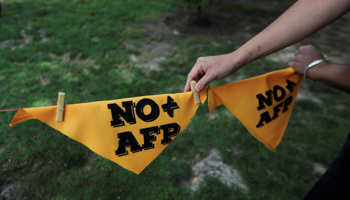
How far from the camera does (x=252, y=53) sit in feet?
4.56

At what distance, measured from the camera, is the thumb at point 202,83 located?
144 centimetres

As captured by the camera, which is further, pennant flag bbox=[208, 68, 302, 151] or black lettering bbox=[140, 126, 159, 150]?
pennant flag bbox=[208, 68, 302, 151]

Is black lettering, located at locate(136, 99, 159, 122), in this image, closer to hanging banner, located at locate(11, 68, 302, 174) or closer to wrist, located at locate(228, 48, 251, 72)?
hanging banner, located at locate(11, 68, 302, 174)

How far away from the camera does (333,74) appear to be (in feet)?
5.07

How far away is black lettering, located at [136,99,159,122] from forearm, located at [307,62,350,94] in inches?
49.3

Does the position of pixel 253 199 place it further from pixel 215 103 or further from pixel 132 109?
pixel 132 109

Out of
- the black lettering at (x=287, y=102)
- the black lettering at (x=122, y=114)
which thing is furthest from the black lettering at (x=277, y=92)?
the black lettering at (x=122, y=114)

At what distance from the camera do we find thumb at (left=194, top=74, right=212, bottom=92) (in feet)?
4.72

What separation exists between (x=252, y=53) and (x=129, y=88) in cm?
293

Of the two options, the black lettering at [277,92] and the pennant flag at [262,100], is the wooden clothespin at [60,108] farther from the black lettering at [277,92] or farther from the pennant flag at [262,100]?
the black lettering at [277,92]

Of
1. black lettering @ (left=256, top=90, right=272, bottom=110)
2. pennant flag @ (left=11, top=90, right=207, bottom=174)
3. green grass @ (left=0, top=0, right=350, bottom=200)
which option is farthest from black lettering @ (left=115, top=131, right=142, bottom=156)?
green grass @ (left=0, top=0, right=350, bottom=200)

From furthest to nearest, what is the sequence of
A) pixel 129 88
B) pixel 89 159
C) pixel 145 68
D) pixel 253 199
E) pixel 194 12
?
pixel 194 12 → pixel 145 68 → pixel 129 88 → pixel 89 159 → pixel 253 199

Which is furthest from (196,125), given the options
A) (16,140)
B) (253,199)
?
(16,140)

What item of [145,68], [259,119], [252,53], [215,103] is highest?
[252,53]
